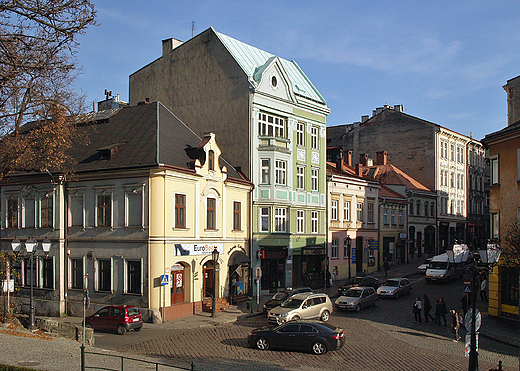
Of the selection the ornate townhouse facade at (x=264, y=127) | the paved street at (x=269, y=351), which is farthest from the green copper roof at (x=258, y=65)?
the paved street at (x=269, y=351)

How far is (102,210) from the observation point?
32.4 m

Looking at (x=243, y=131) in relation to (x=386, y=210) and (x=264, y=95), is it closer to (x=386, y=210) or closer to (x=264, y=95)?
(x=264, y=95)

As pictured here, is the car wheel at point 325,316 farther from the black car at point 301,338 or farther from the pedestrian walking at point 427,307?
the black car at point 301,338

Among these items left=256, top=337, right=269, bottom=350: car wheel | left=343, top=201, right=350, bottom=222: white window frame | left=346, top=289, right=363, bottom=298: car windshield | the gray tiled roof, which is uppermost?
the gray tiled roof

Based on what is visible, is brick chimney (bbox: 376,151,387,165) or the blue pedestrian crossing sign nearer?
the blue pedestrian crossing sign

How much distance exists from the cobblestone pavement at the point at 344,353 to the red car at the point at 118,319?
98.3 inches

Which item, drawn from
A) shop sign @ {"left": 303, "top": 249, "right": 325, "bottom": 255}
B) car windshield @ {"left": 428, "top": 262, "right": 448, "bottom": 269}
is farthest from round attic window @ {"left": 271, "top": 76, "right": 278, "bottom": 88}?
car windshield @ {"left": 428, "top": 262, "right": 448, "bottom": 269}

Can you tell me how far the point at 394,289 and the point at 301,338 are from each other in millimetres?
17714

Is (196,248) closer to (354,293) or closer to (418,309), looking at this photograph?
(354,293)

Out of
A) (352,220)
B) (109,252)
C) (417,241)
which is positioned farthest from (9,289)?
(417,241)

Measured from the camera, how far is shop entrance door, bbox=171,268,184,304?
31.5 meters

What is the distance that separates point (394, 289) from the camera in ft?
125

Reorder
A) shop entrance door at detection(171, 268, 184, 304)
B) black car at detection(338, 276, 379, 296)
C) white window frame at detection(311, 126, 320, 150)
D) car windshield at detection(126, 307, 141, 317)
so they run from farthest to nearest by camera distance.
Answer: white window frame at detection(311, 126, 320, 150)
black car at detection(338, 276, 379, 296)
shop entrance door at detection(171, 268, 184, 304)
car windshield at detection(126, 307, 141, 317)

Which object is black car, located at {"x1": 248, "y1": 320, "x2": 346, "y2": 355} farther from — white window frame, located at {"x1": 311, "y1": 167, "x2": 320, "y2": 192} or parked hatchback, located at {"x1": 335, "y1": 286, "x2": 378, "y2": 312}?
white window frame, located at {"x1": 311, "y1": 167, "x2": 320, "y2": 192}
